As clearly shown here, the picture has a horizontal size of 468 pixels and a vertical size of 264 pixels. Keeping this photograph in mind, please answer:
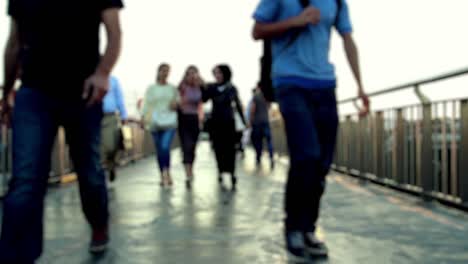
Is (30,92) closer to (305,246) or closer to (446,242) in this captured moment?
(305,246)

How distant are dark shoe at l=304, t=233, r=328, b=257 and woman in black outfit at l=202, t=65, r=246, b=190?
4.38 m

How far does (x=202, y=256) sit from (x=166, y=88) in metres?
4.91

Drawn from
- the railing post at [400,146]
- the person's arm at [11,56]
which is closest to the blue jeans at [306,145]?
the person's arm at [11,56]

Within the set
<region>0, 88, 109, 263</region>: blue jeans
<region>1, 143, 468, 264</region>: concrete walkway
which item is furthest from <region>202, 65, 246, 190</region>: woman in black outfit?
<region>0, 88, 109, 263</region>: blue jeans

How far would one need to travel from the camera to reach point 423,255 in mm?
4016

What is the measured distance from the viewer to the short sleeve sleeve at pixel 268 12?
4069mm

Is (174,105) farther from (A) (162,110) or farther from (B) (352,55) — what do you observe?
(B) (352,55)

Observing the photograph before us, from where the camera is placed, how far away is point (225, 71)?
8.57 meters

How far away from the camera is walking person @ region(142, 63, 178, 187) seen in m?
8.59

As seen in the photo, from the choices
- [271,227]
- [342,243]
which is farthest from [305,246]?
[271,227]

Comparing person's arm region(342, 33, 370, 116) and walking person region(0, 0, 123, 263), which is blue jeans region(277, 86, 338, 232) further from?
walking person region(0, 0, 123, 263)

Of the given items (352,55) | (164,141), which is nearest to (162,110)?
(164,141)

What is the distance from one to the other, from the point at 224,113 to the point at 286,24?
4.68 meters

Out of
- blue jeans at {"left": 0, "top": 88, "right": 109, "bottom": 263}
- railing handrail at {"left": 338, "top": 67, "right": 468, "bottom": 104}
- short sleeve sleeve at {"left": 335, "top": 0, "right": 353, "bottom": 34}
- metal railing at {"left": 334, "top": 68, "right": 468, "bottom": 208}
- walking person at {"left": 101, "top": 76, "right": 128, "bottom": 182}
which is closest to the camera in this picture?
blue jeans at {"left": 0, "top": 88, "right": 109, "bottom": 263}
